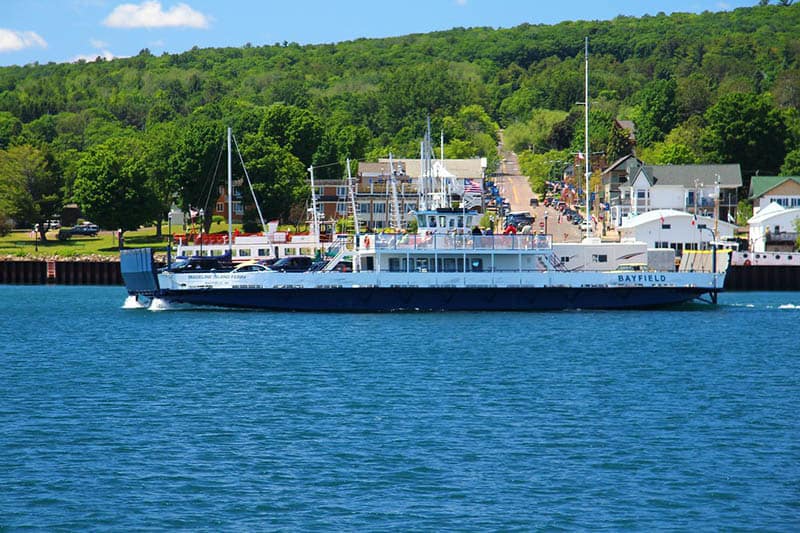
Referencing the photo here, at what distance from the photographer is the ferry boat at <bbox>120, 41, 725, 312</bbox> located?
6134cm

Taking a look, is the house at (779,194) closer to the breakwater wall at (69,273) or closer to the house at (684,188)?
the house at (684,188)

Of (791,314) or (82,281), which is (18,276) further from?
(791,314)

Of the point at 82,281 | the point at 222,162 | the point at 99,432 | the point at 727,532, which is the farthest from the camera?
the point at 222,162

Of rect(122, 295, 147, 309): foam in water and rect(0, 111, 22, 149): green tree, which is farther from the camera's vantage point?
rect(0, 111, 22, 149): green tree

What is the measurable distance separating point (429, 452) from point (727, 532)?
854 centimetres

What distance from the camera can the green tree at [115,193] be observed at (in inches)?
4237

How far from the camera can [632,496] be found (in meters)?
26.1

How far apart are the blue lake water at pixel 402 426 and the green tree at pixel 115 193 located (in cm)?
5054

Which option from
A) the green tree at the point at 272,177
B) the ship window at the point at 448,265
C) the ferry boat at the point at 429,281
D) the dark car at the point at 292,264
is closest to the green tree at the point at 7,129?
the green tree at the point at 272,177

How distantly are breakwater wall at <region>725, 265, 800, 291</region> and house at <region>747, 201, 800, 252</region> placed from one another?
1577 cm

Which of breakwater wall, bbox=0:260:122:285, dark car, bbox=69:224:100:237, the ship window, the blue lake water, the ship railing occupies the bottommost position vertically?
the blue lake water

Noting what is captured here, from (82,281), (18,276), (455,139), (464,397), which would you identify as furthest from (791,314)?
(455,139)

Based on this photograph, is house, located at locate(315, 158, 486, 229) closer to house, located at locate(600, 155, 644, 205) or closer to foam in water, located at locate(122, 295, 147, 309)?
house, located at locate(600, 155, 644, 205)

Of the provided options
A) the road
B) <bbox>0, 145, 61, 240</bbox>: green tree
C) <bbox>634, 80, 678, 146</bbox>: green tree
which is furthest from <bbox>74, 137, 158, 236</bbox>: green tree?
<bbox>634, 80, 678, 146</bbox>: green tree
